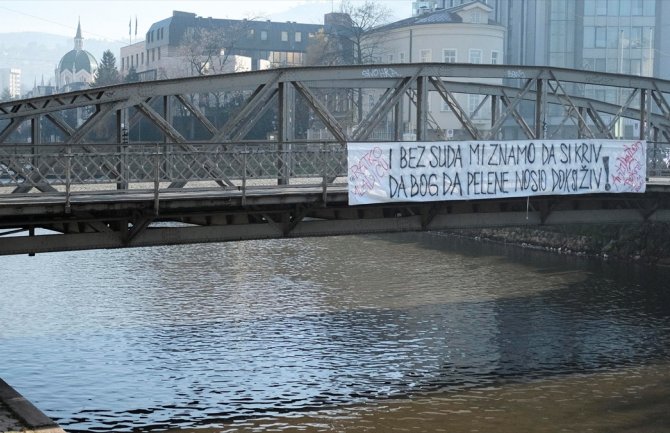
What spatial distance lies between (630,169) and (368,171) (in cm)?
908

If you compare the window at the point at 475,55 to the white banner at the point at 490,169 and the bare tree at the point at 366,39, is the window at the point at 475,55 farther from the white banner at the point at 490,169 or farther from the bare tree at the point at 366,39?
the white banner at the point at 490,169

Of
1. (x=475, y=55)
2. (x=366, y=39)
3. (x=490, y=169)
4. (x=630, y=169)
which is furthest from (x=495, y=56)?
(x=490, y=169)

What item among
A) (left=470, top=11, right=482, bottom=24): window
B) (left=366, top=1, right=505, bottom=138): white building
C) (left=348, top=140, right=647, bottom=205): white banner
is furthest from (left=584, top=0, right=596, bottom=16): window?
(left=348, top=140, right=647, bottom=205): white banner

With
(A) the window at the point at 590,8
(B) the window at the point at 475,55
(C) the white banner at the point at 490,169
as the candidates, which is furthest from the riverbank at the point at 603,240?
(A) the window at the point at 590,8

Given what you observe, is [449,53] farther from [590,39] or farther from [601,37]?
[601,37]

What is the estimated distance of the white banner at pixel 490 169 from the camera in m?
25.3

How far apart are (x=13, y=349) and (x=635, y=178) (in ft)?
59.5

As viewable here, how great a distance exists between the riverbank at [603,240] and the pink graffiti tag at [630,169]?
16.2 m

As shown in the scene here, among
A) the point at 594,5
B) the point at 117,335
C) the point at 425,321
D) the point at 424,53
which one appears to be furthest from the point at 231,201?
the point at 594,5

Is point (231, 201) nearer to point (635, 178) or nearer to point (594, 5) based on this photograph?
point (635, 178)

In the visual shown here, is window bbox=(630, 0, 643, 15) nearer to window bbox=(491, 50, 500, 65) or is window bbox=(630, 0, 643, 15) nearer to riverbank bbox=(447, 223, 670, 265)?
window bbox=(491, 50, 500, 65)

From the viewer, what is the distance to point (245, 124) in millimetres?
26656

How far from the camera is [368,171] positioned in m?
25.1

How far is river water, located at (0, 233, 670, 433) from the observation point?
2246 centimetres
